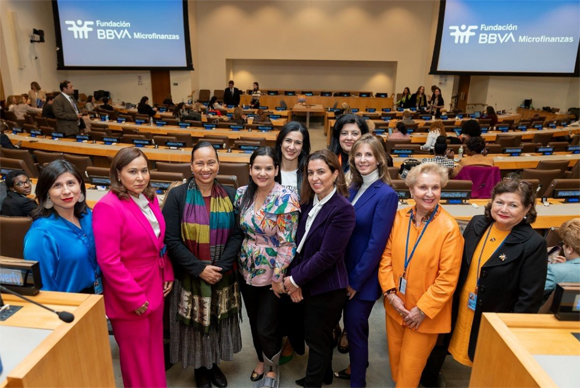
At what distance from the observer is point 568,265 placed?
74.9 inches

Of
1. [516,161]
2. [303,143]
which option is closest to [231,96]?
[516,161]

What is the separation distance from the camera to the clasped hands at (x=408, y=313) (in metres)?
1.96

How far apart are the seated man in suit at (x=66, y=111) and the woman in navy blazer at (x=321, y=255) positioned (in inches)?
262

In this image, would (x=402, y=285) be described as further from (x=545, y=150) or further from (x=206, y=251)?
(x=545, y=150)

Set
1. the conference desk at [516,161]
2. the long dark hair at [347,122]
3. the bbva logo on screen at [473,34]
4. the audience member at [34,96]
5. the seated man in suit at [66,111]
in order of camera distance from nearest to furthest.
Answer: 1. the long dark hair at [347,122]
2. the conference desk at [516,161]
3. the seated man in suit at [66,111]
4. the audience member at [34,96]
5. the bbva logo on screen at [473,34]

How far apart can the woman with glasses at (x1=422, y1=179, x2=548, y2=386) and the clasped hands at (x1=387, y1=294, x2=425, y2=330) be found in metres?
0.24

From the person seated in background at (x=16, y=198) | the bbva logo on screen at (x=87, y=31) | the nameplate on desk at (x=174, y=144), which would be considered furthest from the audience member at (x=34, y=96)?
the person seated in background at (x=16, y=198)

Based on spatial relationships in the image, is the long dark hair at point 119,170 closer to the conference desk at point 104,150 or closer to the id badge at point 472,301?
the id badge at point 472,301

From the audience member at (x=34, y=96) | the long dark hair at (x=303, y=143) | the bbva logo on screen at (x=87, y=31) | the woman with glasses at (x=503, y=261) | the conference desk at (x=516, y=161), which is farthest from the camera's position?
the bbva logo on screen at (x=87, y=31)

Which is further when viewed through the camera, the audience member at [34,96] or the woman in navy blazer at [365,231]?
the audience member at [34,96]

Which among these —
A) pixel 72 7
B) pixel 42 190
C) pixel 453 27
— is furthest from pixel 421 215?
pixel 72 7

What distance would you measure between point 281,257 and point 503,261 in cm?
107

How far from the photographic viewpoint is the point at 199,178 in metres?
1.97

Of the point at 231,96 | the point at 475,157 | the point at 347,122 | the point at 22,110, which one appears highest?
the point at 231,96
